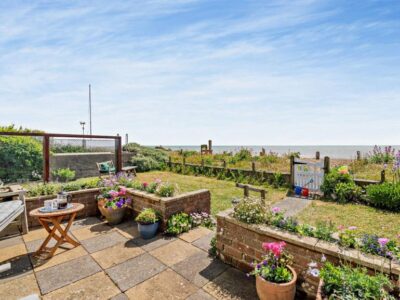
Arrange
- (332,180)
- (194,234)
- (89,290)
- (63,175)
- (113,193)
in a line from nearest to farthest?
1. (89,290)
2. (194,234)
3. (113,193)
4. (332,180)
5. (63,175)

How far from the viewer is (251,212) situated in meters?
2.92

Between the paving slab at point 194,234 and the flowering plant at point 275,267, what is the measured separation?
1735 mm

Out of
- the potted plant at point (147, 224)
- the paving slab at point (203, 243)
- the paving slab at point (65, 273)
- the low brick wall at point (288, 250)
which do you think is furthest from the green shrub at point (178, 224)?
the paving slab at point (65, 273)

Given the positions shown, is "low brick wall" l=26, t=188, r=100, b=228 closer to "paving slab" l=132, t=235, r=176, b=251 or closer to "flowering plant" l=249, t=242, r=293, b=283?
"paving slab" l=132, t=235, r=176, b=251

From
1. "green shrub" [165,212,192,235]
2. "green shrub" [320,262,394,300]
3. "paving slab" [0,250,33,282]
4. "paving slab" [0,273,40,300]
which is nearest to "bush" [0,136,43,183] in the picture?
"paving slab" [0,250,33,282]

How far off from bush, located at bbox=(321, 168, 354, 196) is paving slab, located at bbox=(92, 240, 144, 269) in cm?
629

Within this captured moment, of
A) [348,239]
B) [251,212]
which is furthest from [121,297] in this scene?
[348,239]

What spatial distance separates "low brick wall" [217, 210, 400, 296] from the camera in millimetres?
1944

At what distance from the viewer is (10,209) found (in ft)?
11.3

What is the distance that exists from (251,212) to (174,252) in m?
1.44

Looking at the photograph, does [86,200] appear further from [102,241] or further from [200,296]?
[200,296]

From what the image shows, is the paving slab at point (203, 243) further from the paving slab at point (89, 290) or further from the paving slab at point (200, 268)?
the paving slab at point (89, 290)

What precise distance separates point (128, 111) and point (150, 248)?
1348 centimetres

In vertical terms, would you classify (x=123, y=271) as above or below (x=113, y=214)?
below
